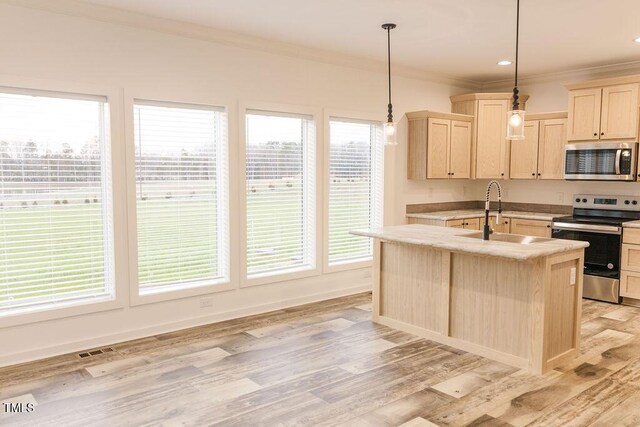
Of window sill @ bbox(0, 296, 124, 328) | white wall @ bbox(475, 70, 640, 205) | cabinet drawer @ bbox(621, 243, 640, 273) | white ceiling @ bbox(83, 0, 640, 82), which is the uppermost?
white ceiling @ bbox(83, 0, 640, 82)

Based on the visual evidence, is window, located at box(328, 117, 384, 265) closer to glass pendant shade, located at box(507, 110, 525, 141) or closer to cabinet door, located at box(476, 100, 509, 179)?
cabinet door, located at box(476, 100, 509, 179)

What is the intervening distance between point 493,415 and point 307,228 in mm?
3012

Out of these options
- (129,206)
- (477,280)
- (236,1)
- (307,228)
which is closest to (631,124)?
(477,280)

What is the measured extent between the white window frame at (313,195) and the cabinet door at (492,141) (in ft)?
8.04

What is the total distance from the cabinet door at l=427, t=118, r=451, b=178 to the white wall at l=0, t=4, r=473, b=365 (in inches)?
16.6

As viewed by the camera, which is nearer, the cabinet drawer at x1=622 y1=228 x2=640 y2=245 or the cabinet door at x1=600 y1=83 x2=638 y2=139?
the cabinet drawer at x1=622 y1=228 x2=640 y2=245

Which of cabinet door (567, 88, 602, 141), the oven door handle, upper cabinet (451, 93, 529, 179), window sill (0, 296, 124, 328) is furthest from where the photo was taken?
upper cabinet (451, 93, 529, 179)

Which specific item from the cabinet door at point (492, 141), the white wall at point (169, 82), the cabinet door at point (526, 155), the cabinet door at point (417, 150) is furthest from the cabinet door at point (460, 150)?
the white wall at point (169, 82)

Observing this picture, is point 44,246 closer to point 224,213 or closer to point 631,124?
point 224,213

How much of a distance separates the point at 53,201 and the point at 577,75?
6127 millimetres

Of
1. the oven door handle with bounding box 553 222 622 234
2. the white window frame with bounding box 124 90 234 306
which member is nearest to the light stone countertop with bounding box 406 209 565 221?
the oven door handle with bounding box 553 222 622 234

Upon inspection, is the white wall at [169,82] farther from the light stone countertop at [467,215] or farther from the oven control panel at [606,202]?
the oven control panel at [606,202]

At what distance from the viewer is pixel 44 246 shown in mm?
3811

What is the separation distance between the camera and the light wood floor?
2.87 metres
